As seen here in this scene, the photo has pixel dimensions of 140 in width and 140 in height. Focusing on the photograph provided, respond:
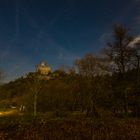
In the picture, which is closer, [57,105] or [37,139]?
[37,139]

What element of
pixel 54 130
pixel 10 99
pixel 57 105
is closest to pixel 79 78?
pixel 57 105

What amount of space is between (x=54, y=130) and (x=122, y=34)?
88.9 ft

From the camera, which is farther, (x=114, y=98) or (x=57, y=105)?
(x=57, y=105)

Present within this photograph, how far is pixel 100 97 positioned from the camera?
4184 centimetres

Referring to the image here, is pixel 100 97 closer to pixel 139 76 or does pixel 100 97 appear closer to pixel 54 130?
pixel 139 76

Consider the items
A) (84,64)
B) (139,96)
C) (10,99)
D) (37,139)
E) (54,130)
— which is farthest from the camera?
(10,99)

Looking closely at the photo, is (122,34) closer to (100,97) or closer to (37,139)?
(100,97)

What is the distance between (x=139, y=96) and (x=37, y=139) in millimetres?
28830

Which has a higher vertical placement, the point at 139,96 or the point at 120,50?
the point at 120,50

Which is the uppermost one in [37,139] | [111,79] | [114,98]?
[111,79]

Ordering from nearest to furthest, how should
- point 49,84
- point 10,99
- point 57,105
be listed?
point 57,105, point 49,84, point 10,99

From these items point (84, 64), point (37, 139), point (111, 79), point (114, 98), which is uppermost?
point (84, 64)

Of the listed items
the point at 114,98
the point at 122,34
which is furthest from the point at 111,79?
the point at 122,34

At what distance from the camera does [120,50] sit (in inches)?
1476
